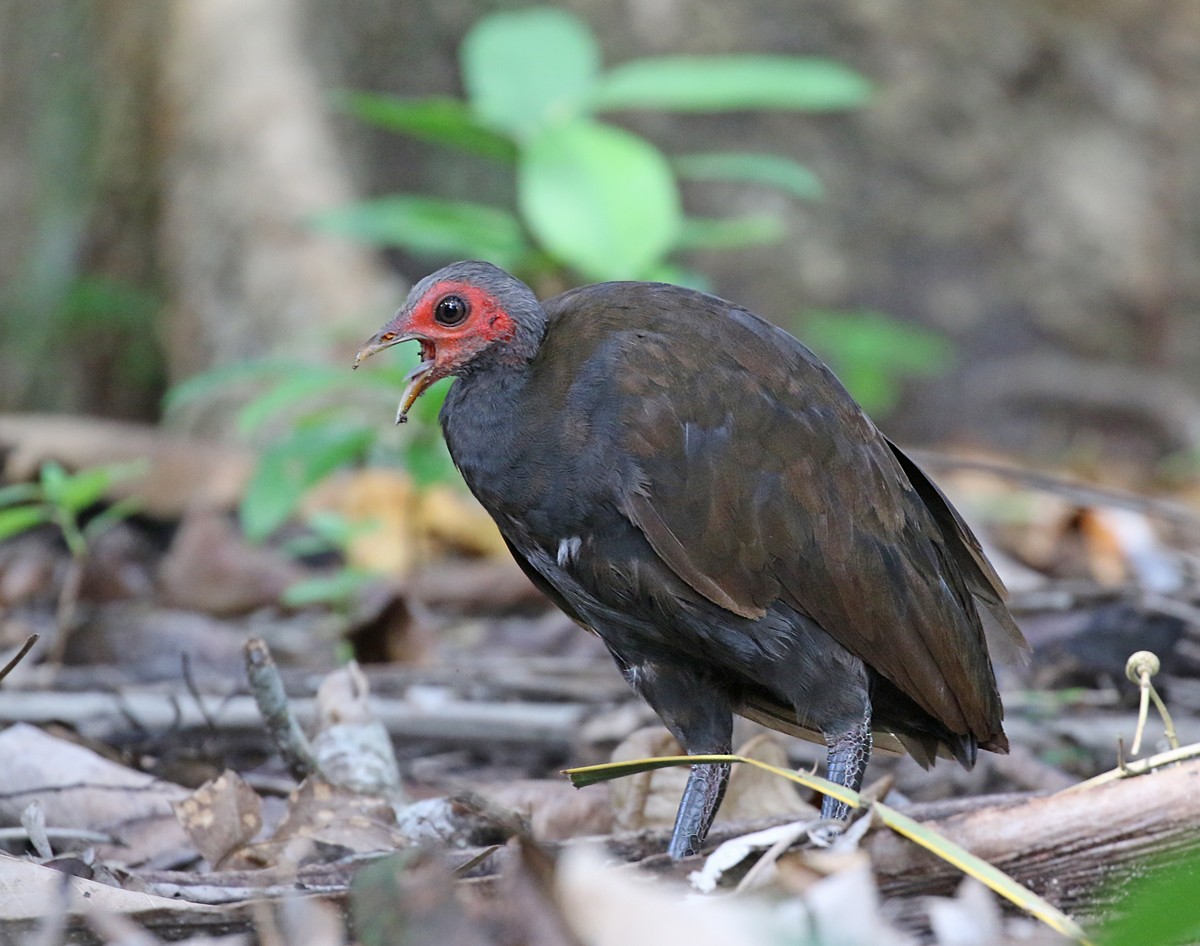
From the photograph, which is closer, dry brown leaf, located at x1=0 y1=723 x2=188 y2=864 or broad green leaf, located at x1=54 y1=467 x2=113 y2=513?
dry brown leaf, located at x1=0 y1=723 x2=188 y2=864

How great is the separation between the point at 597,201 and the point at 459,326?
2228 millimetres

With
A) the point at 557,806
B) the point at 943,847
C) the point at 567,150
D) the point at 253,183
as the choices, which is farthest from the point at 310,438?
the point at 943,847

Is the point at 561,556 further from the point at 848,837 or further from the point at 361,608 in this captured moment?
the point at 361,608

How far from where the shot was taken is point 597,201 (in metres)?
5.21

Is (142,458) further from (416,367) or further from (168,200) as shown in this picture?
(416,367)

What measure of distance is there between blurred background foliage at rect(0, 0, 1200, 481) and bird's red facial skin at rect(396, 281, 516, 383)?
2.25 meters

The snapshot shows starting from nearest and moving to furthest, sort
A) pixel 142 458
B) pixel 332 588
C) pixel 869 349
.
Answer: pixel 332 588 < pixel 142 458 < pixel 869 349

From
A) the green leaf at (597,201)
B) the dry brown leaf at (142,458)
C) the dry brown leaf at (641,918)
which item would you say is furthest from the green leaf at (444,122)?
the dry brown leaf at (641,918)

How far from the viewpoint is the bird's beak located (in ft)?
10.0

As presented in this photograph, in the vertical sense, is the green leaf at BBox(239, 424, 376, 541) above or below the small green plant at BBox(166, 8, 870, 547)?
below

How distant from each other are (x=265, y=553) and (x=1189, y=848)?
4173 mm

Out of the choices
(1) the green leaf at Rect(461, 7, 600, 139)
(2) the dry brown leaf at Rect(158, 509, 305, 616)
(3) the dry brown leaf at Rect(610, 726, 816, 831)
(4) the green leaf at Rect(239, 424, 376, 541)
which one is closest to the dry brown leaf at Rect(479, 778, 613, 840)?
(3) the dry brown leaf at Rect(610, 726, 816, 831)

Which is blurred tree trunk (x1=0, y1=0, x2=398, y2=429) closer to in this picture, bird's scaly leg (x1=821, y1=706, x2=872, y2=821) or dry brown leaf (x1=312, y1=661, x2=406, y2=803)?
dry brown leaf (x1=312, y1=661, x2=406, y2=803)

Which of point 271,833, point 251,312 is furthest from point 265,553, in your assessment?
point 271,833
